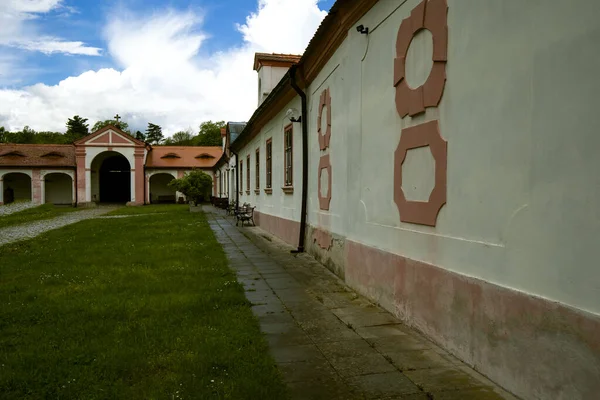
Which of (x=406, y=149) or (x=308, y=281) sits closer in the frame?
(x=406, y=149)

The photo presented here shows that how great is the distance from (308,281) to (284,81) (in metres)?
5.22

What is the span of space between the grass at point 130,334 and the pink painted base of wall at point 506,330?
138cm

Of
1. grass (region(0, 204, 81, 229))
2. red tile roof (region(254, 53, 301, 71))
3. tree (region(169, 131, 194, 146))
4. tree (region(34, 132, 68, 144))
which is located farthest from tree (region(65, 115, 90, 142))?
red tile roof (region(254, 53, 301, 71))

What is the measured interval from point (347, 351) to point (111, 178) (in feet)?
141

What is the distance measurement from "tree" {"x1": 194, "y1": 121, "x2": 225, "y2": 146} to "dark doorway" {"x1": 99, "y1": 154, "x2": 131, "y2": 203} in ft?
85.1

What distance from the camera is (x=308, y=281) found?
635cm

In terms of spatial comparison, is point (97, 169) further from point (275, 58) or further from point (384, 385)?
point (384, 385)

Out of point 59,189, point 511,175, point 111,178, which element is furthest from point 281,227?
point 111,178

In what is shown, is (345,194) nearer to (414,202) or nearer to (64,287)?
(414,202)

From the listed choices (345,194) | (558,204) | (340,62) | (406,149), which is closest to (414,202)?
(406,149)

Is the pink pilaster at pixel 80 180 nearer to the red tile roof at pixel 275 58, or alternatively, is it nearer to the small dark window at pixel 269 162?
the red tile roof at pixel 275 58

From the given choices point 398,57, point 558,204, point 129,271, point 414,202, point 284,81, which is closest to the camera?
point 558,204

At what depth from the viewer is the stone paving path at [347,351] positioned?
2854 millimetres

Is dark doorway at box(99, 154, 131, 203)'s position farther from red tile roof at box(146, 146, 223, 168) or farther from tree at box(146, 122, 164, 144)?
tree at box(146, 122, 164, 144)
